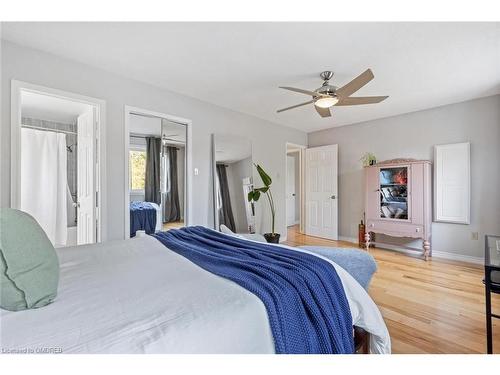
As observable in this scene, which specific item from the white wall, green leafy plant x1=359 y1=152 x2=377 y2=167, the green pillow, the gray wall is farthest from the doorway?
the green pillow

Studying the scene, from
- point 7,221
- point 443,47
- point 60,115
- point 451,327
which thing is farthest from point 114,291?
point 60,115

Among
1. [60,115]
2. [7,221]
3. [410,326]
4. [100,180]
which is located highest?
[60,115]

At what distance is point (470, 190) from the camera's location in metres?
3.55

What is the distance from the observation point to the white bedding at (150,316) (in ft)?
2.33

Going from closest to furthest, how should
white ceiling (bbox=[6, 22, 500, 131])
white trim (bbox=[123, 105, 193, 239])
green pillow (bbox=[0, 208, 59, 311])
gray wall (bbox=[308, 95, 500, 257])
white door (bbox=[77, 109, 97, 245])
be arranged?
1. green pillow (bbox=[0, 208, 59, 311])
2. white ceiling (bbox=[6, 22, 500, 131])
3. white door (bbox=[77, 109, 97, 245])
4. white trim (bbox=[123, 105, 193, 239])
5. gray wall (bbox=[308, 95, 500, 257])

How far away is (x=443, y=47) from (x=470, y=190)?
93.0 inches

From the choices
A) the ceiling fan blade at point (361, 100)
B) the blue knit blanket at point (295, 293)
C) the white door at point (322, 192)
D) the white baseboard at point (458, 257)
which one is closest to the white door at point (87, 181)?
the blue knit blanket at point (295, 293)

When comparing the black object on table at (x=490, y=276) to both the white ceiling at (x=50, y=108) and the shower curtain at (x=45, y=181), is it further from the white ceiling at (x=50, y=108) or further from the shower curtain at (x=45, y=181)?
the shower curtain at (x=45, y=181)

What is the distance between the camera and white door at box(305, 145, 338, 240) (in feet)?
16.2

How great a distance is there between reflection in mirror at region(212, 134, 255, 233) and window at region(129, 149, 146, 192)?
981 millimetres

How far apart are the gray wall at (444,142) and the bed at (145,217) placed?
358 centimetres

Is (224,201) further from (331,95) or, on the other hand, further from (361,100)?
(361,100)

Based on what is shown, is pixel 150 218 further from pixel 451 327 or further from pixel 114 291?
pixel 451 327

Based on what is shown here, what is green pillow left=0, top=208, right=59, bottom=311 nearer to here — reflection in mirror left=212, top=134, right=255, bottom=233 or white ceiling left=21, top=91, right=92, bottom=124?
white ceiling left=21, top=91, right=92, bottom=124
